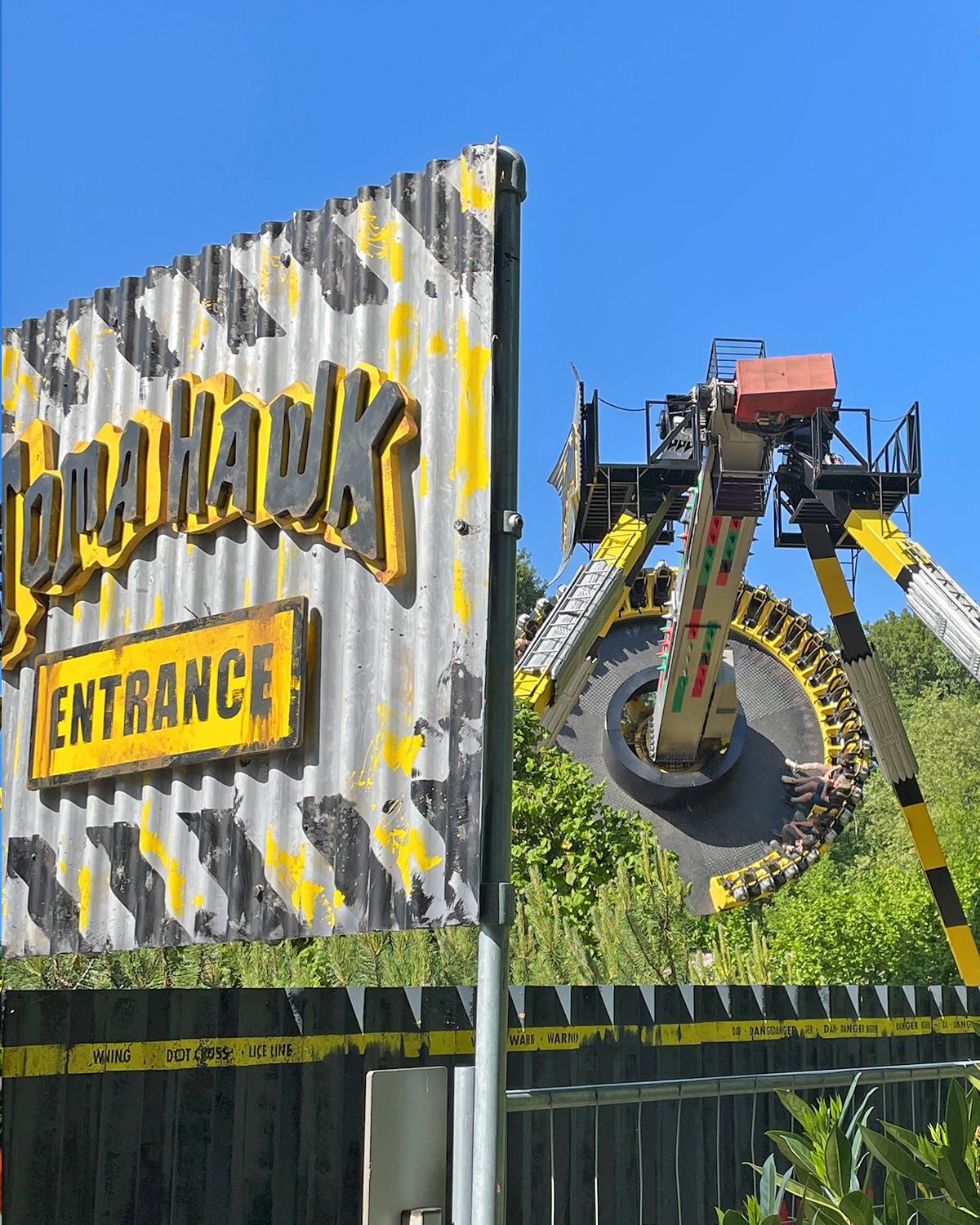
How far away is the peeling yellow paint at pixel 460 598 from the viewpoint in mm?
5164

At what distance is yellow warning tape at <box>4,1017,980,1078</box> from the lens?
554 cm

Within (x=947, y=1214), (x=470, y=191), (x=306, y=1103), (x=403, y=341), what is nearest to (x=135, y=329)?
(x=403, y=341)

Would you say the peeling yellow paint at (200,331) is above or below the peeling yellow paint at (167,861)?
above

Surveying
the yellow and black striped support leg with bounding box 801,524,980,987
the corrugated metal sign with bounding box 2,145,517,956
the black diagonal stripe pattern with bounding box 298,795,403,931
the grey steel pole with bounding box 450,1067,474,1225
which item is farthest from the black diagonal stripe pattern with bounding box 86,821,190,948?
the yellow and black striped support leg with bounding box 801,524,980,987

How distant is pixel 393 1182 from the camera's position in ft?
14.6

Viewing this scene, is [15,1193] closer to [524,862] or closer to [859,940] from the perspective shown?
[524,862]

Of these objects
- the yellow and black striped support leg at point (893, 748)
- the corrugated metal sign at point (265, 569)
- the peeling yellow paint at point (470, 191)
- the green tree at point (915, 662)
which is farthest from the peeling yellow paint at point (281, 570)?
the green tree at point (915, 662)

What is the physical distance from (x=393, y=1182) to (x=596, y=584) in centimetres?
2257

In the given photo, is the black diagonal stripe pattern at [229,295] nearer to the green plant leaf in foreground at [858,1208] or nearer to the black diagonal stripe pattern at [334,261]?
the black diagonal stripe pattern at [334,261]

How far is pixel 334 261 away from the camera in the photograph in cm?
593

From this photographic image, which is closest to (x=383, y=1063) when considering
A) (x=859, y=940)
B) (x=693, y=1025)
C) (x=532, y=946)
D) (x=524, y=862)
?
(x=693, y=1025)

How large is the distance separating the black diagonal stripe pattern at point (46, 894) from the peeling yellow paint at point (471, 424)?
285 centimetres

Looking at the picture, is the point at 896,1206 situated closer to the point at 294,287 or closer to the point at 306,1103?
the point at 306,1103

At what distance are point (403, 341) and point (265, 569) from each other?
1.15 m
